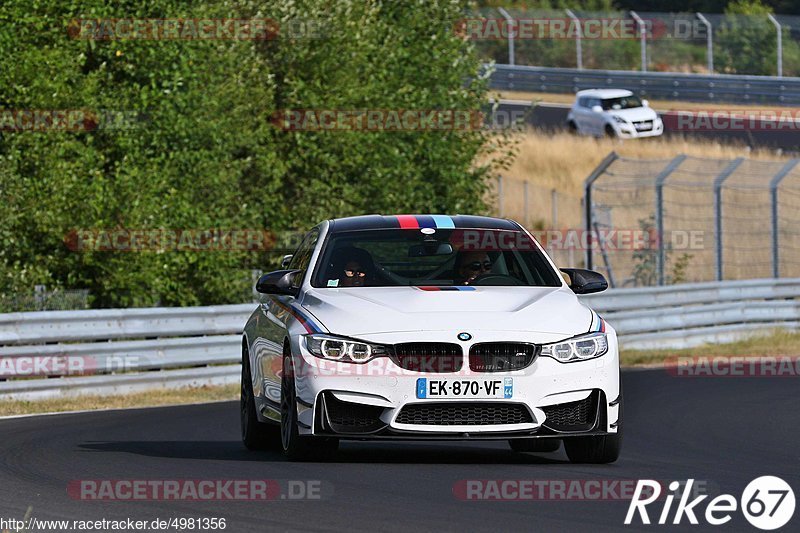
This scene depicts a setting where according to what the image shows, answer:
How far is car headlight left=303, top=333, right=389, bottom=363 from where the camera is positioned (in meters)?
9.86

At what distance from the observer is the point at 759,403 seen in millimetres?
Result: 16078

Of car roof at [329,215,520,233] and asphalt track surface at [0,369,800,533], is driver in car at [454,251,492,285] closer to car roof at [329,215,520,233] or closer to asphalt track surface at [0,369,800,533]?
car roof at [329,215,520,233]

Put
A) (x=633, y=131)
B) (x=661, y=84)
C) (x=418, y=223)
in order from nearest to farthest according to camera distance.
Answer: (x=418, y=223), (x=633, y=131), (x=661, y=84)

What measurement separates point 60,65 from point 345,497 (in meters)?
15.4

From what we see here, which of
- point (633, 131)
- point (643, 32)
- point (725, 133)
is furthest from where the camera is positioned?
point (633, 131)

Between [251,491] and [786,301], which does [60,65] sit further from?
[251,491]

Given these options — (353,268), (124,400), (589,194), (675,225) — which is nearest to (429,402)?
(353,268)

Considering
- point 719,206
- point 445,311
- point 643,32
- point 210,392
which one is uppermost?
point 445,311

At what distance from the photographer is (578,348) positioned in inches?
395

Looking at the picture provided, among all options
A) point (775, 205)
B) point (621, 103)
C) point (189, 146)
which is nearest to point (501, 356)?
point (189, 146)

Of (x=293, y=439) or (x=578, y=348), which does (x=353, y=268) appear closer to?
(x=293, y=439)

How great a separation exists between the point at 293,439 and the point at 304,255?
194 centimetres

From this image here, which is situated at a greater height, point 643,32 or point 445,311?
point 445,311

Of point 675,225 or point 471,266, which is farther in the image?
point 675,225
